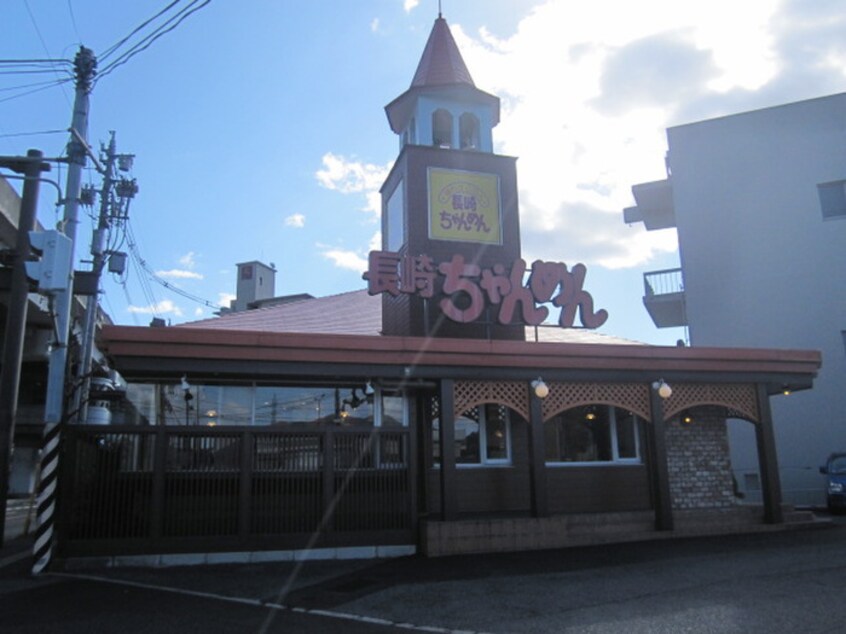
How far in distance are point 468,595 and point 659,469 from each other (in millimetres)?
→ 5684

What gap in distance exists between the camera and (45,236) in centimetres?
904

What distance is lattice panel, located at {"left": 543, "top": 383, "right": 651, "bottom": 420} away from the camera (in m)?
11.9

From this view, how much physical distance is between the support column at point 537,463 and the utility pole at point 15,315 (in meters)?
7.69

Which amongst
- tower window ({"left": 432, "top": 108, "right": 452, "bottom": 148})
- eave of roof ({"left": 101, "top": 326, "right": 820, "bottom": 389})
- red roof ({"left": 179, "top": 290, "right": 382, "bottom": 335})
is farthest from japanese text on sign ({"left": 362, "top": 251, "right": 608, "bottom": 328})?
tower window ({"left": 432, "top": 108, "right": 452, "bottom": 148})

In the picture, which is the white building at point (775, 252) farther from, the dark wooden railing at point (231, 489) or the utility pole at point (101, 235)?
the utility pole at point (101, 235)

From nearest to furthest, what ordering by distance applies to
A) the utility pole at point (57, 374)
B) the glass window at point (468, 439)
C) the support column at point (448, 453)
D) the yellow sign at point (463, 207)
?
the utility pole at point (57, 374), the support column at point (448, 453), the glass window at point (468, 439), the yellow sign at point (463, 207)

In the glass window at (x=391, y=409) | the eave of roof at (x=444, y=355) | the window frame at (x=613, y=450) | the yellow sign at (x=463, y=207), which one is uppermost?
the yellow sign at (x=463, y=207)

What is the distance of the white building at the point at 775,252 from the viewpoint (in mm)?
19953

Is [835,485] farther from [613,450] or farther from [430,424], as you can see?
[430,424]

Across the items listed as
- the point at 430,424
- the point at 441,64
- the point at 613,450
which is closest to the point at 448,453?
the point at 430,424

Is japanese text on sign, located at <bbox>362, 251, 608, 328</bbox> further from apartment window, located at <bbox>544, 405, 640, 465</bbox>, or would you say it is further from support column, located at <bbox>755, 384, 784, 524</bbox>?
support column, located at <bbox>755, 384, 784, 524</bbox>

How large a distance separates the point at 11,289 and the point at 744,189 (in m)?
21.6

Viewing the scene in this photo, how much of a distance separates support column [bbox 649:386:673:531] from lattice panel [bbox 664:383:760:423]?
0.31m

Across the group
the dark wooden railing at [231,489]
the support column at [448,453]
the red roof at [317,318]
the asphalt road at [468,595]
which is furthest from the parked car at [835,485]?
the dark wooden railing at [231,489]
